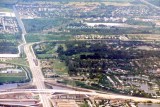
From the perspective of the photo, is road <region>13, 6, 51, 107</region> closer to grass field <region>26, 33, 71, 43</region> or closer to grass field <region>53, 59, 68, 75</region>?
grass field <region>26, 33, 71, 43</region>

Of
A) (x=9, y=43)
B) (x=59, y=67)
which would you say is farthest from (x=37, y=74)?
(x=9, y=43)

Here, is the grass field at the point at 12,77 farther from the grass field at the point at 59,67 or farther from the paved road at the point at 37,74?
the grass field at the point at 59,67

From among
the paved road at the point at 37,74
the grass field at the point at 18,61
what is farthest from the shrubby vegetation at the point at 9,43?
the grass field at the point at 18,61

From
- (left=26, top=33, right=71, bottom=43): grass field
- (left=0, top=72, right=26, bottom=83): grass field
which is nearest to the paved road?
(left=0, top=72, right=26, bottom=83): grass field

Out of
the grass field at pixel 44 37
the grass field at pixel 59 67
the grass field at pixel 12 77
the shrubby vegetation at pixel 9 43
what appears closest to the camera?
the grass field at pixel 12 77

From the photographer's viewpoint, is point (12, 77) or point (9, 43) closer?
point (12, 77)

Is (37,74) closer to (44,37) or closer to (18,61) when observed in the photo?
(18,61)

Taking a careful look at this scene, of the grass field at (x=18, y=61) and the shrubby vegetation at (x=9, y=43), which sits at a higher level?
the shrubby vegetation at (x=9, y=43)

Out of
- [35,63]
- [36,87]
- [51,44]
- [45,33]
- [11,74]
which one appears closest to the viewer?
[36,87]

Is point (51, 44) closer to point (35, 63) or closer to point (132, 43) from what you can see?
point (35, 63)

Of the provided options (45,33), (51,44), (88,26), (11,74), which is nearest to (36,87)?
(11,74)

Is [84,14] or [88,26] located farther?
[84,14]
